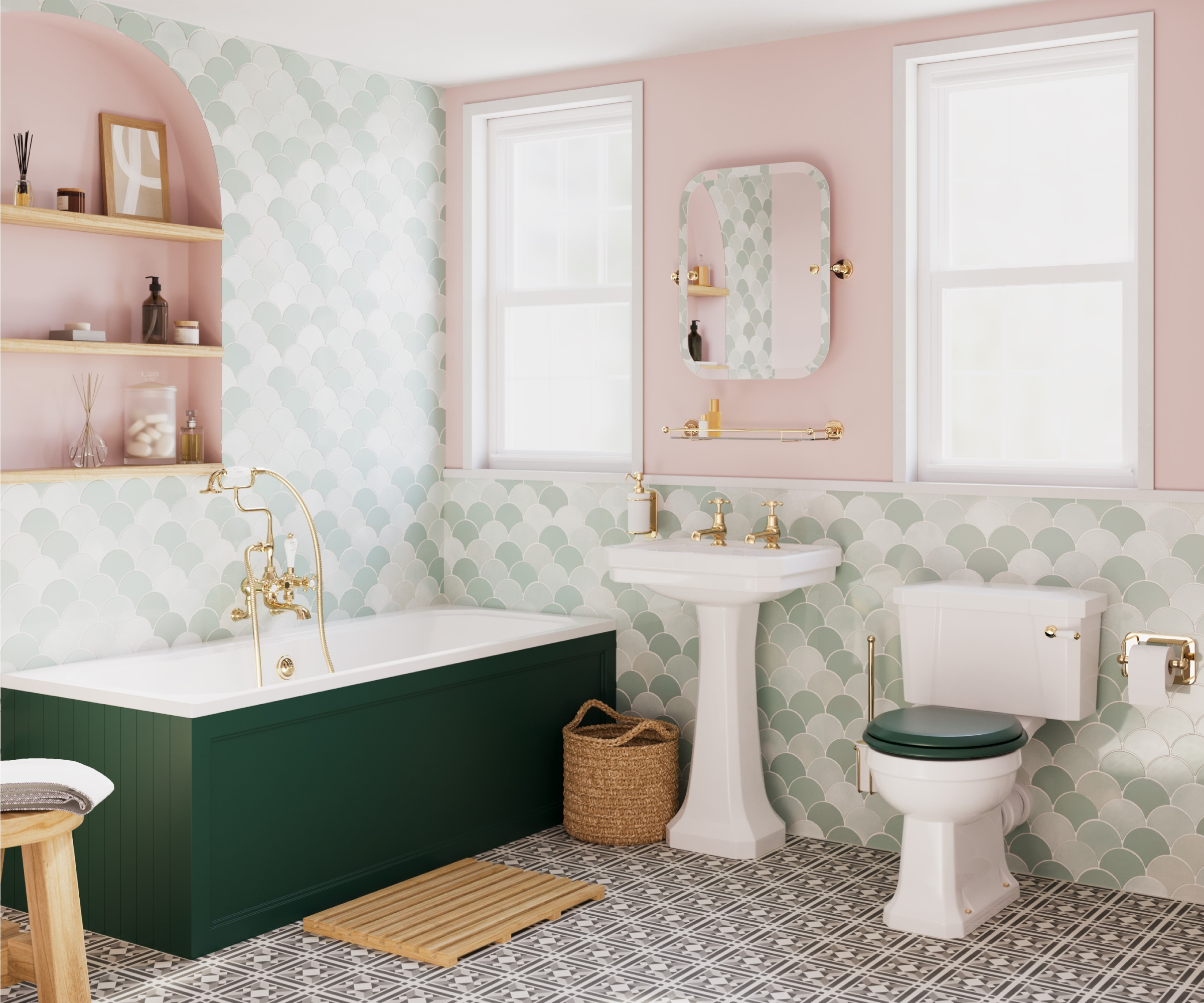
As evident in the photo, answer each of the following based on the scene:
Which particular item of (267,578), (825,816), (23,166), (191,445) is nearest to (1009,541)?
(825,816)

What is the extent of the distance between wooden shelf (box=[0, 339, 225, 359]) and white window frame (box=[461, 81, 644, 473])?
1056mm

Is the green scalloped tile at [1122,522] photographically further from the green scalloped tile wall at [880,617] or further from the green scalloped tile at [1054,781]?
the green scalloped tile at [1054,781]

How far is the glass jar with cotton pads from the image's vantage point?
3.89 metres

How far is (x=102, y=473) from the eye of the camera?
3674 millimetres

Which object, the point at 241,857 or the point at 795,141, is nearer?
the point at 241,857

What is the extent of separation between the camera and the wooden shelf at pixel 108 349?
3.49 metres

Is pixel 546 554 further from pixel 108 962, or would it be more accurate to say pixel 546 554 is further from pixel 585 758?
pixel 108 962

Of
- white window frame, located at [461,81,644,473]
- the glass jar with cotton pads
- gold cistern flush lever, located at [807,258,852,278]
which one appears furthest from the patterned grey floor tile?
gold cistern flush lever, located at [807,258,852,278]

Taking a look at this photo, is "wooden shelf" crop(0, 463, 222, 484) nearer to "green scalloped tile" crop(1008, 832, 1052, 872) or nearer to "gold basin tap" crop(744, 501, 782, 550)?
"gold basin tap" crop(744, 501, 782, 550)

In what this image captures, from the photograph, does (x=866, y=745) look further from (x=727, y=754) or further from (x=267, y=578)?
(x=267, y=578)

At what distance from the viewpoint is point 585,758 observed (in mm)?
4062

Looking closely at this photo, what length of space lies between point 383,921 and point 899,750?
139 cm

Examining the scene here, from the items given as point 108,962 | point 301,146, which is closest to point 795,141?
point 301,146

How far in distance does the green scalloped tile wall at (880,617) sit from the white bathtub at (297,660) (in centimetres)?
17
